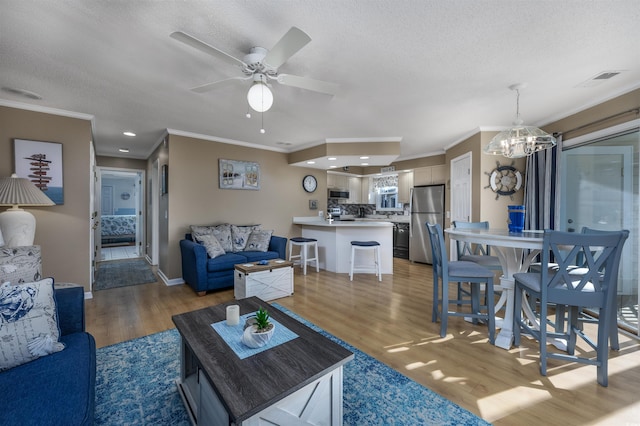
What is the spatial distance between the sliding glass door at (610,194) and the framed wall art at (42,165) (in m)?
6.47

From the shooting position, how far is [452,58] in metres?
2.13

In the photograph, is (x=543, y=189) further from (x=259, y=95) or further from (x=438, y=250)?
(x=259, y=95)

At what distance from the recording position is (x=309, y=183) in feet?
19.5

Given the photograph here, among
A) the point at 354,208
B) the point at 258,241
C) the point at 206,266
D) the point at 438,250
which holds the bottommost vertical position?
the point at 206,266

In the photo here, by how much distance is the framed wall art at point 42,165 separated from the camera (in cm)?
307

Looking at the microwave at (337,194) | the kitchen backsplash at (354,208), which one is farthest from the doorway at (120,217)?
the kitchen backsplash at (354,208)

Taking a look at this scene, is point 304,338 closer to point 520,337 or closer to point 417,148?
point 520,337

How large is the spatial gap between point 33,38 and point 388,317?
387 cm

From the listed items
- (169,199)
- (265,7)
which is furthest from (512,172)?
(169,199)

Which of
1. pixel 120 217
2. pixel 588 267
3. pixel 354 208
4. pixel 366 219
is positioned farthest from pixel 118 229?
pixel 588 267

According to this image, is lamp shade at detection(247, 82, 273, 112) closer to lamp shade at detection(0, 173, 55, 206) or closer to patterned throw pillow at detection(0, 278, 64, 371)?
patterned throw pillow at detection(0, 278, 64, 371)

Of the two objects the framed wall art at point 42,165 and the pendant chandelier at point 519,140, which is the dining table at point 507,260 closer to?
the pendant chandelier at point 519,140

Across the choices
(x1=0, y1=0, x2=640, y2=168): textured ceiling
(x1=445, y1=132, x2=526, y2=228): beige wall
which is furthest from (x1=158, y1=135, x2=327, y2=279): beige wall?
(x1=445, y1=132, x2=526, y2=228): beige wall

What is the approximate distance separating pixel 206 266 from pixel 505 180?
4526 millimetres
